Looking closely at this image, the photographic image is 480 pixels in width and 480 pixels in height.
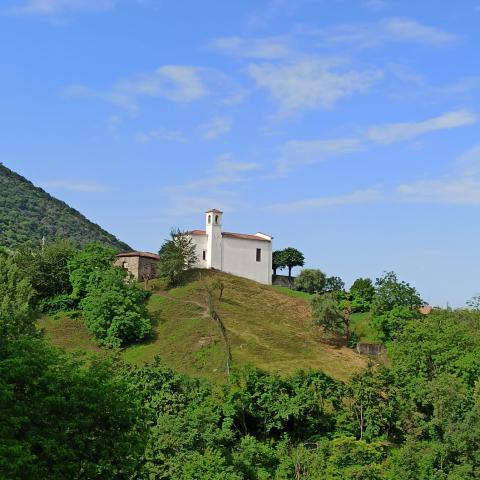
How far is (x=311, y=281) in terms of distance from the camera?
82625 millimetres

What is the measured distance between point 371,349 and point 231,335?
11.3m

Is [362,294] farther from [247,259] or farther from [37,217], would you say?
[37,217]

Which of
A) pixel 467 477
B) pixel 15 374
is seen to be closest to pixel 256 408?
pixel 467 477

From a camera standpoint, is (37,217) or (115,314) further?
(37,217)

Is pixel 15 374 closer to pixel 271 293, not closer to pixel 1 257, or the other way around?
pixel 1 257

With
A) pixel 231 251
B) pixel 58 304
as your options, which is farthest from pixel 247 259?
pixel 58 304

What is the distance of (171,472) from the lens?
32.2 meters

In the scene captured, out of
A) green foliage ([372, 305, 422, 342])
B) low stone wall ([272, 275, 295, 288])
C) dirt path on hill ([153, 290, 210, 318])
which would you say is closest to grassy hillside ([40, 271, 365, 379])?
dirt path on hill ([153, 290, 210, 318])

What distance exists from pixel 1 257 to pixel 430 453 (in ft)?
138

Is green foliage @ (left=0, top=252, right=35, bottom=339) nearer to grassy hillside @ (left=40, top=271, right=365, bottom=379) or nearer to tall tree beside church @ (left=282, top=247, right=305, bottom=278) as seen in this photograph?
grassy hillside @ (left=40, top=271, right=365, bottom=379)

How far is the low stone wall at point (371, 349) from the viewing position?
203 feet

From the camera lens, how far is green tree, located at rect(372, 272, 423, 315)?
64.4 m

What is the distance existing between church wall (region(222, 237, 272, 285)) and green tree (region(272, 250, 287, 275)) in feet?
22.8

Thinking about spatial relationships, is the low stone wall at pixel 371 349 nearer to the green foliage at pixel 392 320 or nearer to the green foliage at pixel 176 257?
the green foliage at pixel 392 320
